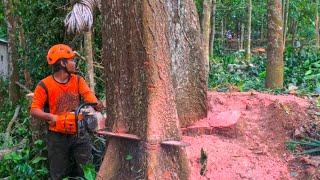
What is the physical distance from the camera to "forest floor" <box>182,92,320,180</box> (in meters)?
4.52

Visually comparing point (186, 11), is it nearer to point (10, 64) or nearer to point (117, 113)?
point (117, 113)

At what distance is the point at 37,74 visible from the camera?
970 centimetres

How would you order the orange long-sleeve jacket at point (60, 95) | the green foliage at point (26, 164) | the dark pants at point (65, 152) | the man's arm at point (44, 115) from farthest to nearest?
the green foliage at point (26, 164) < the dark pants at point (65, 152) < the orange long-sleeve jacket at point (60, 95) < the man's arm at point (44, 115)

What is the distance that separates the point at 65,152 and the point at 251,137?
2308 millimetres

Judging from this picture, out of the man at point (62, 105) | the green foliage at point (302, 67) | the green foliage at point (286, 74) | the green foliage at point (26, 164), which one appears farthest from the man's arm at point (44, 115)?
the green foliage at point (302, 67)

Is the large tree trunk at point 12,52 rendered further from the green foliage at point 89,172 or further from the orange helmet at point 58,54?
the green foliage at point 89,172

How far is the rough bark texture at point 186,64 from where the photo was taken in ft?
17.6

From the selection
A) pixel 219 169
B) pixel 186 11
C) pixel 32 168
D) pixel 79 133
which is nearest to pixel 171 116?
pixel 219 169

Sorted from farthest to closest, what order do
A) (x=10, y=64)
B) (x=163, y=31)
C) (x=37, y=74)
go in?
(x=10, y=64) < (x=37, y=74) < (x=163, y=31)

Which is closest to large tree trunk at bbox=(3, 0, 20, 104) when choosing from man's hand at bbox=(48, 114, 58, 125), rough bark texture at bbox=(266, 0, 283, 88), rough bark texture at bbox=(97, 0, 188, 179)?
rough bark texture at bbox=(266, 0, 283, 88)

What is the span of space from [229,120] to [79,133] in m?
1.89

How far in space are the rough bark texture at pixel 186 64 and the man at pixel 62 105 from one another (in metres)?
1.16

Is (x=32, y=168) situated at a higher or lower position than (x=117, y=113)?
lower

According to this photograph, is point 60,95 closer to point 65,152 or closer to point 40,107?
point 40,107
